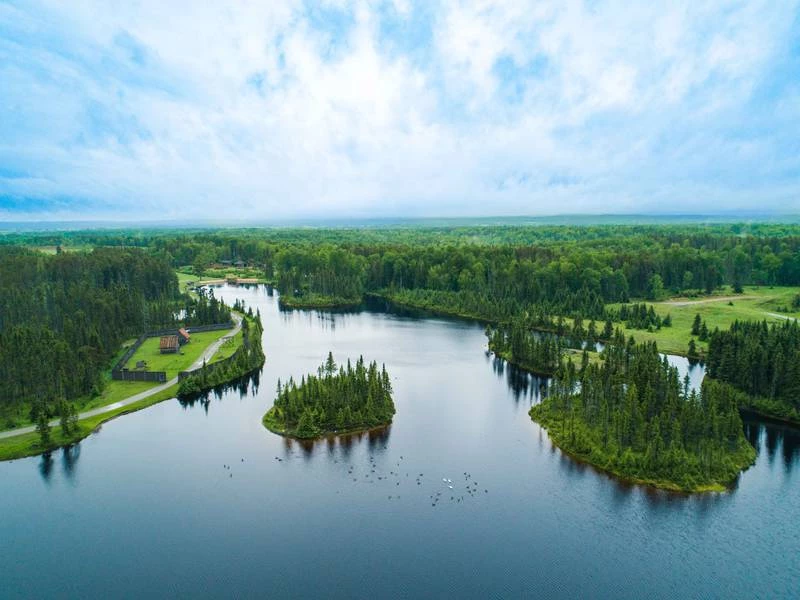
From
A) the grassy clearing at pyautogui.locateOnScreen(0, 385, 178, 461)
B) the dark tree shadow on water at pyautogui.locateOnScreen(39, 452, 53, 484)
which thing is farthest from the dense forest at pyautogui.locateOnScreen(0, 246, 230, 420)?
the dark tree shadow on water at pyautogui.locateOnScreen(39, 452, 53, 484)

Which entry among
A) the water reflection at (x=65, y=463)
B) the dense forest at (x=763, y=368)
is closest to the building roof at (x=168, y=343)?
the water reflection at (x=65, y=463)

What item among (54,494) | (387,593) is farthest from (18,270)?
(387,593)

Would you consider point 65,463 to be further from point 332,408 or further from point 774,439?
point 774,439

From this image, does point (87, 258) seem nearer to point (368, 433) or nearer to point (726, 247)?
point (368, 433)

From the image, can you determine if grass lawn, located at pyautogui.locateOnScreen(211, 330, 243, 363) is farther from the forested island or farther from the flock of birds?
the flock of birds

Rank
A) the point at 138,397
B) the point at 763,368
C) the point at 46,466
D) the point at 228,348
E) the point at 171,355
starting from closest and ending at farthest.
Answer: the point at 46,466 → the point at 763,368 → the point at 138,397 → the point at 171,355 → the point at 228,348

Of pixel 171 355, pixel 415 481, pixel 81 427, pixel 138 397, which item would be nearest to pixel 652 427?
pixel 415 481
